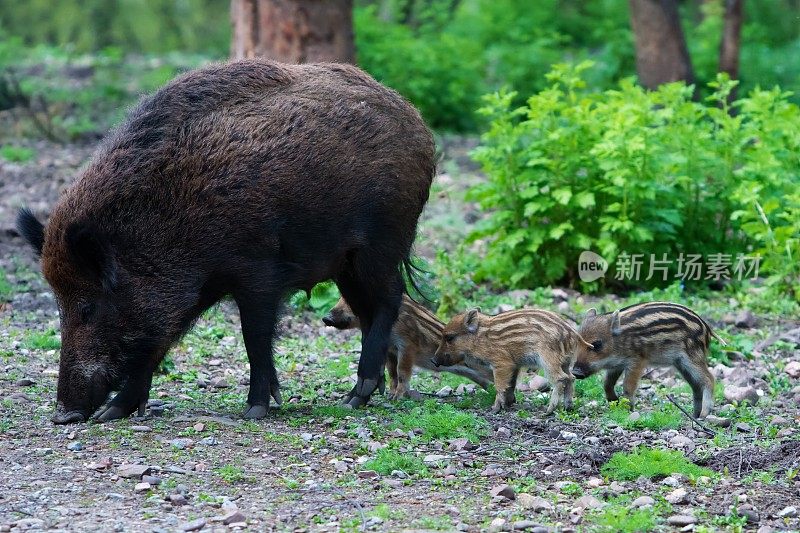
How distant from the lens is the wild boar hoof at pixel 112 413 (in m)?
7.04

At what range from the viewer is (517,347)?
772cm

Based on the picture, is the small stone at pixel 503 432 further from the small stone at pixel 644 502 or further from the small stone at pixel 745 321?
the small stone at pixel 745 321

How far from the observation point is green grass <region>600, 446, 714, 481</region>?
6039mm

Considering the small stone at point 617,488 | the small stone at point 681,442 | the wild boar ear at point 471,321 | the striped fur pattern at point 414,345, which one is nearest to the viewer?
the small stone at point 617,488

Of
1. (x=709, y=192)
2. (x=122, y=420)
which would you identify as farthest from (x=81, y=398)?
(x=709, y=192)

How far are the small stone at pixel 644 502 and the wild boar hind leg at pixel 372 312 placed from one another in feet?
7.93

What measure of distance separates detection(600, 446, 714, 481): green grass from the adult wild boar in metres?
2.21

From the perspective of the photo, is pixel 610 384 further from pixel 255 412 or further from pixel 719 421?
pixel 255 412

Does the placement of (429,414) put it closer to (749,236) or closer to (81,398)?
(81,398)

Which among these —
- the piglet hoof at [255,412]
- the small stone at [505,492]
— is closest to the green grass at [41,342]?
the piglet hoof at [255,412]

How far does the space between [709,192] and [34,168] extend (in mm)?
8194

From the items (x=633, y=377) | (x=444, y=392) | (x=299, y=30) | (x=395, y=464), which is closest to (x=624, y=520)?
(x=395, y=464)

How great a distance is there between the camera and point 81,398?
22.7ft

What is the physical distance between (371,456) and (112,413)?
5.51 feet
